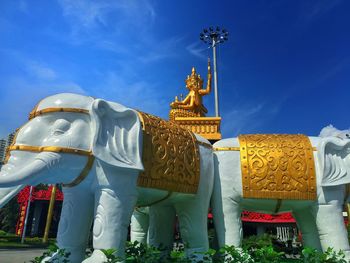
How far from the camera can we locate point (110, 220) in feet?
10.9

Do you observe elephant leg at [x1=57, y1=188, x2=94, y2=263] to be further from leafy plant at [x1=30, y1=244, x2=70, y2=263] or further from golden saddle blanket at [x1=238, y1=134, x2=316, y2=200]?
golden saddle blanket at [x1=238, y1=134, x2=316, y2=200]

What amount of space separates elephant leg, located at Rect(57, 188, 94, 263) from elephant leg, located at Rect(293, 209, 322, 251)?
3.05 meters

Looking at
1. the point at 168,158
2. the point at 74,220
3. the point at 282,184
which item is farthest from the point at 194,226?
the point at 74,220

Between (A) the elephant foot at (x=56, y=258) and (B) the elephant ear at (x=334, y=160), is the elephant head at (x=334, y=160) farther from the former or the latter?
(A) the elephant foot at (x=56, y=258)

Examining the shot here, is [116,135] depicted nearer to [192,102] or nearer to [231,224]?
[231,224]

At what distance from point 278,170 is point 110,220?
2.34m

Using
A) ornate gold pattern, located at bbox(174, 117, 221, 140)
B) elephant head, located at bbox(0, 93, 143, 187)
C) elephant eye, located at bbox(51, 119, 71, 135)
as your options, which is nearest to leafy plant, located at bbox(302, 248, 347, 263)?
elephant head, located at bbox(0, 93, 143, 187)

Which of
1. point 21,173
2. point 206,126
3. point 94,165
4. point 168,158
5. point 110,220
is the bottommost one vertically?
point 110,220

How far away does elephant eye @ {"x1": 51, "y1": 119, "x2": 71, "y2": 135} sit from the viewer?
134 inches

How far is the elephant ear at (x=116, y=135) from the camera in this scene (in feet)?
11.2

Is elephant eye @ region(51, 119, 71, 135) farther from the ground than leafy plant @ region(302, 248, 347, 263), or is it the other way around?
elephant eye @ region(51, 119, 71, 135)

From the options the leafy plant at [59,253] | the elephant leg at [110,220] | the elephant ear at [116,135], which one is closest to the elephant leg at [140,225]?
the leafy plant at [59,253]

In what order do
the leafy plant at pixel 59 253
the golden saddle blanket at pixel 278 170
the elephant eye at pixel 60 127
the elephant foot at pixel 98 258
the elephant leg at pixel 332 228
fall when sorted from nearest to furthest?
the elephant foot at pixel 98 258 < the elephant eye at pixel 60 127 < the leafy plant at pixel 59 253 < the elephant leg at pixel 332 228 < the golden saddle blanket at pixel 278 170

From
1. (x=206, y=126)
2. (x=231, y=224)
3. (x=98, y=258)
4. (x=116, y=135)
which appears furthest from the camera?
(x=206, y=126)
